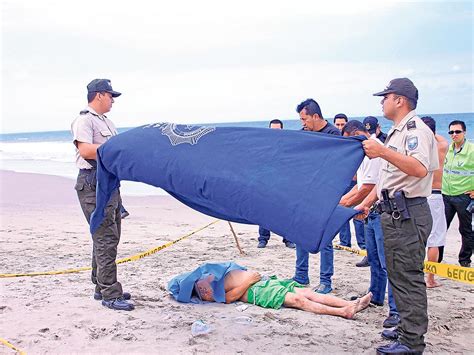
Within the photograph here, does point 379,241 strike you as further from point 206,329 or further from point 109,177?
point 109,177

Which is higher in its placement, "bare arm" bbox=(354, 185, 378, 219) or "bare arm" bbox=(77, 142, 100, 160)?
"bare arm" bbox=(77, 142, 100, 160)

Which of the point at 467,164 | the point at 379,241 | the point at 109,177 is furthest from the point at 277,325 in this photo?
the point at 467,164

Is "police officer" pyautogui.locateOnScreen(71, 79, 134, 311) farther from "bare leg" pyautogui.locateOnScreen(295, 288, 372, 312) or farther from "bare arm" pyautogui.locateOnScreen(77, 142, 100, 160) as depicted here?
"bare leg" pyautogui.locateOnScreen(295, 288, 372, 312)

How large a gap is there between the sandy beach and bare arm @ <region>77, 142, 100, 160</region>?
59.1 inches

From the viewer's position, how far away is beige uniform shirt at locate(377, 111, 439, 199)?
395 centimetres

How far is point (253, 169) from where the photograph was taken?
4211 millimetres

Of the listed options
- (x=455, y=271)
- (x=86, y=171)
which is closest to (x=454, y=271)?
(x=455, y=271)

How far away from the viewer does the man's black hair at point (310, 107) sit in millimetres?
5934

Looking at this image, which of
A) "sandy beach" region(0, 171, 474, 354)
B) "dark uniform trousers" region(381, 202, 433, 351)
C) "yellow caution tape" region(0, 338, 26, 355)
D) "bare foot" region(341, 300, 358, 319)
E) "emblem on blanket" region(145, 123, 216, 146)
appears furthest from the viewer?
"bare foot" region(341, 300, 358, 319)

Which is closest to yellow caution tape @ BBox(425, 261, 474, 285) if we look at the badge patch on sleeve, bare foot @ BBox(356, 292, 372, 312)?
bare foot @ BBox(356, 292, 372, 312)

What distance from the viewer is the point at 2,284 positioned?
616 cm

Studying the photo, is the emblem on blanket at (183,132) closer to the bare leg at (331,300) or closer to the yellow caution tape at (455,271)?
the bare leg at (331,300)

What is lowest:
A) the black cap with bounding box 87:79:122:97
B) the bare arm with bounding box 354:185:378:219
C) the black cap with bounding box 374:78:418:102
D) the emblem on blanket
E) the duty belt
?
the bare arm with bounding box 354:185:378:219

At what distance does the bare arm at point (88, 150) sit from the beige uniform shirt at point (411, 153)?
2695mm
